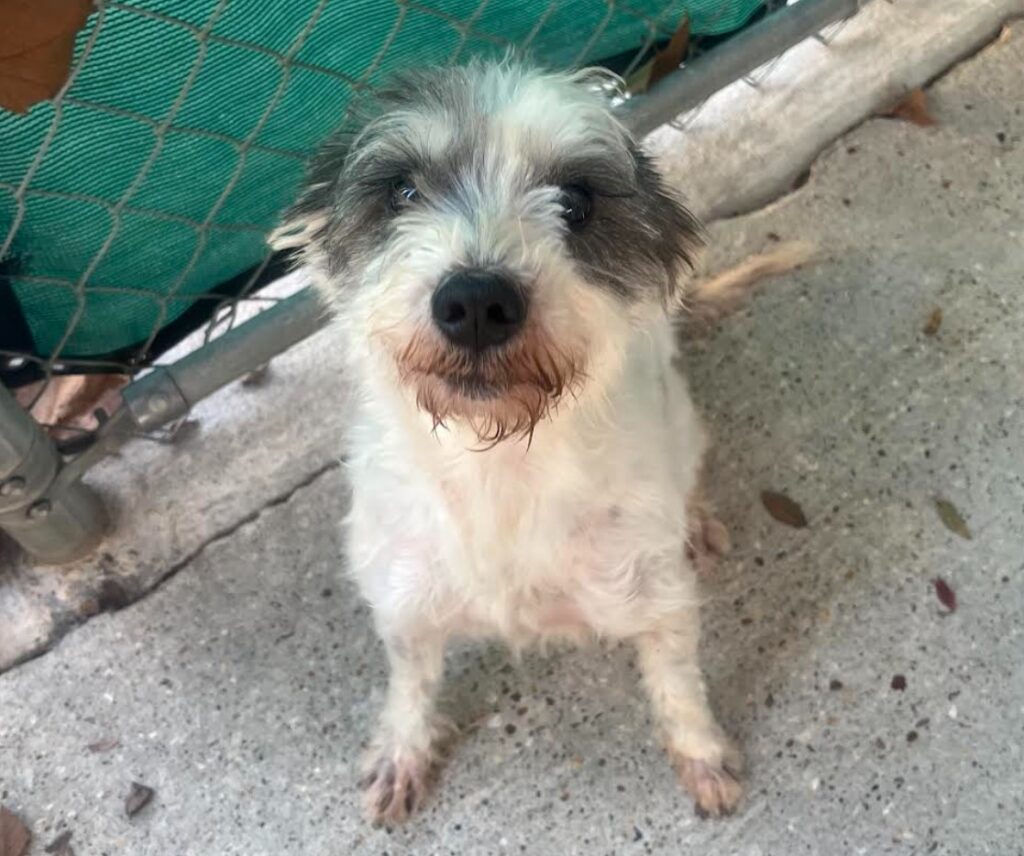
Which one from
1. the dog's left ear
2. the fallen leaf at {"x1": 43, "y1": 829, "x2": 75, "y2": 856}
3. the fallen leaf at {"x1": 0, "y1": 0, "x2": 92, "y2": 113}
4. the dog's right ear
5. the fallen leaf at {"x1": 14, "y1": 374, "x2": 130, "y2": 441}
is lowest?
the fallen leaf at {"x1": 43, "y1": 829, "x2": 75, "y2": 856}

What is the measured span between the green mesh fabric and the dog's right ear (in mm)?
459

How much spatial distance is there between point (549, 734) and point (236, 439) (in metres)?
1.26

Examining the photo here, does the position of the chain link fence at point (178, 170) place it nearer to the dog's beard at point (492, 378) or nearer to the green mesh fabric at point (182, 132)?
the green mesh fabric at point (182, 132)

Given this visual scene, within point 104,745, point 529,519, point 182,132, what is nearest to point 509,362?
point 529,519

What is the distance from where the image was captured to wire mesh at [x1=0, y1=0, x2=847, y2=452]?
6.97 ft

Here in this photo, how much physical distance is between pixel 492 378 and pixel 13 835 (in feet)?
5.83

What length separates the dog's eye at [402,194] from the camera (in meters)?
1.76

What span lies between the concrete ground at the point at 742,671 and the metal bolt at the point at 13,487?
457mm

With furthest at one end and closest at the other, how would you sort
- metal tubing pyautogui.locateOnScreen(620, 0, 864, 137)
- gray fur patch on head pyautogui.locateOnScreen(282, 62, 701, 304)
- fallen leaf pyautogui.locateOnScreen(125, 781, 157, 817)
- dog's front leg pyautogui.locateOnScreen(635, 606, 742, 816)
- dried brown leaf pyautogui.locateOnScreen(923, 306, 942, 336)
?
dried brown leaf pyautogui.locateOnScreen(923, 306, 942, 336) < metal tubing pyautogui.locateOnScreen(620, 0, 864, 137) < fallen leaf pyautogui.locateOnScreen(125, 781, 157, 817) < dog's front leg pyautogui.locateOnScreen(635, 606, 742, 816) < gray fur patch on head pyautogui.locateOnScreen(282, 62, 701, 304)

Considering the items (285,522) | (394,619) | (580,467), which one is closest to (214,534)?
(285,522)

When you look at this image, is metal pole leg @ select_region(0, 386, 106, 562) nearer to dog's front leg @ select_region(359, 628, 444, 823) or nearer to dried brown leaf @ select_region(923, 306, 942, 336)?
dog's front leg @ select_region(359, 628, 444, 823)

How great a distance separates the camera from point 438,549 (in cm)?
203

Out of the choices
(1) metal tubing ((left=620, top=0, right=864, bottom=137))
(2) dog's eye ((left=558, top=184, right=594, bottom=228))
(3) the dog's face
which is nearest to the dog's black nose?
(3) the dog's face

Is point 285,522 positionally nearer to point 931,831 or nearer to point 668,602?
Result: point 668,602
